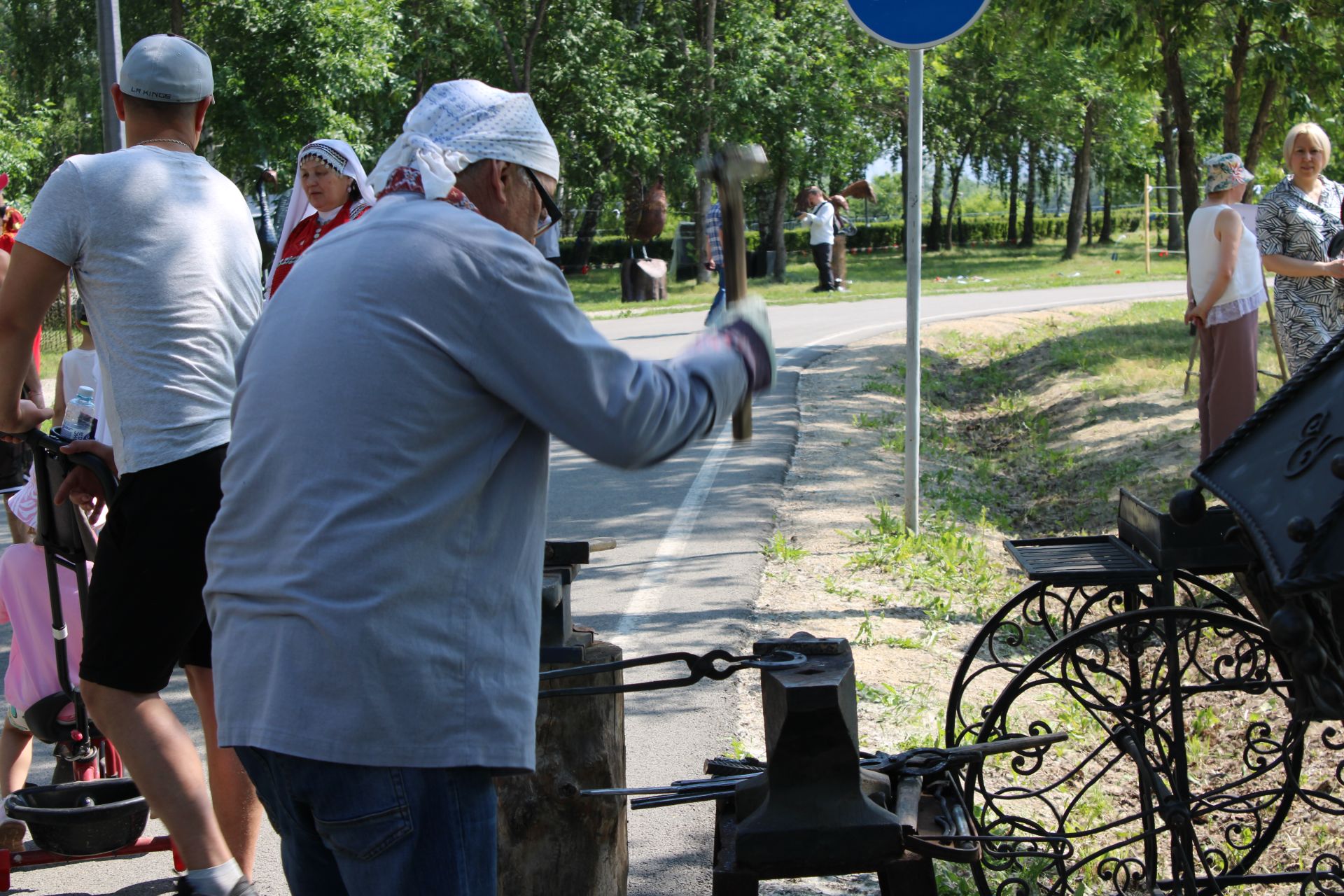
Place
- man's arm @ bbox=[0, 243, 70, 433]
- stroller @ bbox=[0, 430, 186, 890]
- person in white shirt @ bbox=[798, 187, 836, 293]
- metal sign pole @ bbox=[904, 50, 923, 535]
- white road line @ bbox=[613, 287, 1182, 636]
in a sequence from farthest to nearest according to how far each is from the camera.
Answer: person in white shirt @ bbox=[798, 187, 836, 293], metal sign pole @ bbox=[904, 50, 923, 535], white road line @ bbox=[613, 287, 1182, 636], stroller @ bbox=[0, 430, 186, 890], man's arm @ bbox=[0, 243, 70, 433]

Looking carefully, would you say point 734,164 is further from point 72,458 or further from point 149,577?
point 72,458

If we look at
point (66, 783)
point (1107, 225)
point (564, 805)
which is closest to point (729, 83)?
point (1107, 225)

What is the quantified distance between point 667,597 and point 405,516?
4.31 meters

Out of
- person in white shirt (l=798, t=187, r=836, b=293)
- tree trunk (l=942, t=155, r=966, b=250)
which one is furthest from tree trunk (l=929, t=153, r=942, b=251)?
person in white shirt (l=798, t=187, r=836, b=293)

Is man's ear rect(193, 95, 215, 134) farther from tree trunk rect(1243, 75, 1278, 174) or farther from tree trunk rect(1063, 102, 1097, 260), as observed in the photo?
tree trunk rect(1063, 102, 1097, 260)

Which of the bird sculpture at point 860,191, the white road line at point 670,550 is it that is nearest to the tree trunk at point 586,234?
the bird sculpture at point 860,191

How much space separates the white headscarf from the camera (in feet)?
6.75

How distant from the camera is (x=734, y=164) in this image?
2307 millimetres

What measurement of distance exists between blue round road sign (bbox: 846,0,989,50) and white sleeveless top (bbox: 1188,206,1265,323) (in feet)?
9.10

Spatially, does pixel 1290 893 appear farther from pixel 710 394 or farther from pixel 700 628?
pixel 710 394

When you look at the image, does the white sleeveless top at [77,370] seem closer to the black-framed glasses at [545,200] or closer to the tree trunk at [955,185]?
the black-framed glasses at [545,200]

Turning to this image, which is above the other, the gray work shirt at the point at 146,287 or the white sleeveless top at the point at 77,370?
the gray work shirt at the point at 146,287

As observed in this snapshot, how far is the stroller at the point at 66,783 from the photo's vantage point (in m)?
3.43

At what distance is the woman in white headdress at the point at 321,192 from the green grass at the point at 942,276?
15167 millimetres
